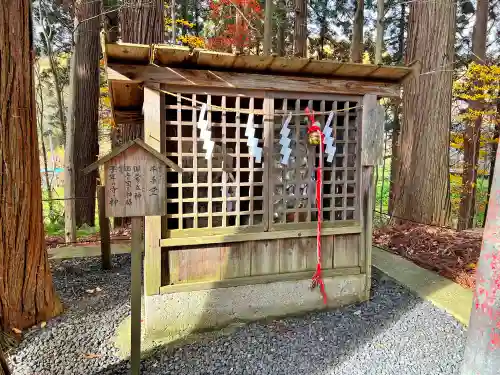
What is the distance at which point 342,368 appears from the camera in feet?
8.88

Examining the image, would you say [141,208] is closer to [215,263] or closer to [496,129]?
[215,263]

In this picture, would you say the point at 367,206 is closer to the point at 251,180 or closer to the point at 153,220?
the point at 251,180

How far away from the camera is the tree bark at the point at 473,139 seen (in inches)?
350

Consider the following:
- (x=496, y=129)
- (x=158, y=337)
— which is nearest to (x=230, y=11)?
(x=496, y=129)

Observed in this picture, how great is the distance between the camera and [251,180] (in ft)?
11.1

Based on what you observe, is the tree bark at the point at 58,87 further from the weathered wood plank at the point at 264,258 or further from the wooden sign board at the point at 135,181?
the weathered wood plank at the point at 264,258

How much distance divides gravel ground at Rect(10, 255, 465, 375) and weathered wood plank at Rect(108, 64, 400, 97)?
241 centimetres

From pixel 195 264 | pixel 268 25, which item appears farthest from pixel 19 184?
pixel 268 25

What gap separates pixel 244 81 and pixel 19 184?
2265mm

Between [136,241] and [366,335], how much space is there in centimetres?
234

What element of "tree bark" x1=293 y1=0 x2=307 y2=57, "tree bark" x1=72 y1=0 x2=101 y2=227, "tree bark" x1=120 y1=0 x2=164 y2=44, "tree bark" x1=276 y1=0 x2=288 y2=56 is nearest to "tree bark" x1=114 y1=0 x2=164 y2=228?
"tree bark" x1=120 y1=0 x2=164 y2=44

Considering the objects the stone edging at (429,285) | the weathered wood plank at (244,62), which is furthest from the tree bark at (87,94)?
the stone edging at (429,285)

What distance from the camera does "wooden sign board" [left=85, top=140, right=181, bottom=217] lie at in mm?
2369

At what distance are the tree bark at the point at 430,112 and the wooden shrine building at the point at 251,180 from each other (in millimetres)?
3583
